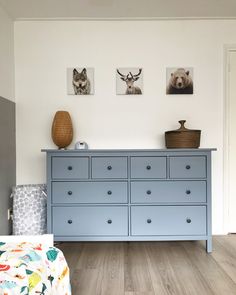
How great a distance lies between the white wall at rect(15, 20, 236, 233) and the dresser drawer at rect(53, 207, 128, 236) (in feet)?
2.66

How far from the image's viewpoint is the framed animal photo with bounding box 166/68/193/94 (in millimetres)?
3111

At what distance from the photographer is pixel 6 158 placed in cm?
287

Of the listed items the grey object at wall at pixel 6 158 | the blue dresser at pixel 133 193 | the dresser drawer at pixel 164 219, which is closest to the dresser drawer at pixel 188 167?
the blue dresser at pixel 133 193

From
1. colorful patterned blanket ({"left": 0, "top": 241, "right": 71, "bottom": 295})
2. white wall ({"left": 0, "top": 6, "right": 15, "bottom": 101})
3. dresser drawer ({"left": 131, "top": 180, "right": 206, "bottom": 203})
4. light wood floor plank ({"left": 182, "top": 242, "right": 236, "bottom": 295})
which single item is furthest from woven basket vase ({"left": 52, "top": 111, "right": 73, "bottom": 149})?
light wood floor plank ({"left": 182, "top": 242, "right": 236, "bottom": 295})

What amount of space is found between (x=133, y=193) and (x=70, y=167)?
0.64 meters

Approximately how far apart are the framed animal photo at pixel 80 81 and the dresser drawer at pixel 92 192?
1.11 metres

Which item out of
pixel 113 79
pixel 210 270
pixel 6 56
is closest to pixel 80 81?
pixel 113 79

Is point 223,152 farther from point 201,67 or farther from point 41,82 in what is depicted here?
point 41,82

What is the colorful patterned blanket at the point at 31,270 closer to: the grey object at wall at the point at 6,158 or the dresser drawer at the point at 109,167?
the dresser drawer at the point at 109,167

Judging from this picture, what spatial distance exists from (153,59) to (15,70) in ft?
5.17

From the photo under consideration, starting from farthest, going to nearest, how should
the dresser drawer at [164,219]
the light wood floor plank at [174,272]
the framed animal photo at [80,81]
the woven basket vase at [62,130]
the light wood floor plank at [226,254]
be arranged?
the framed animal photo at [80,81]
the woven basket vase at [62,130]
the dresser drawer at [164,219]
the light wood floor plank at [226,254]
the light wood floor plank at [174,272]

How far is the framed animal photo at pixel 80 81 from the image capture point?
122 inches

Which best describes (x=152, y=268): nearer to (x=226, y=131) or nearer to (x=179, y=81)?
(x=226, y=131)

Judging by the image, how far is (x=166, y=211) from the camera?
2.58 meters
